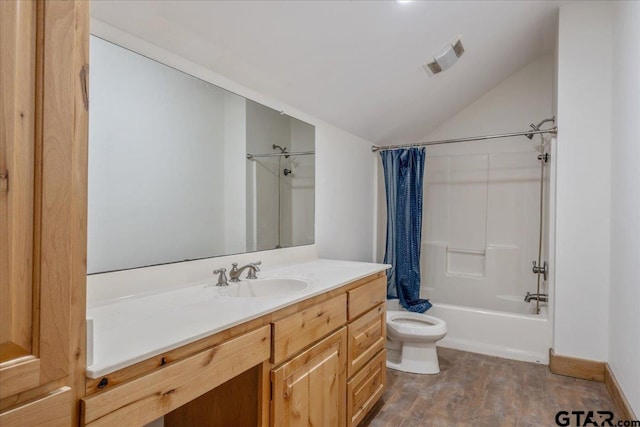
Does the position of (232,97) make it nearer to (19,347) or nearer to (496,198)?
(19,347)

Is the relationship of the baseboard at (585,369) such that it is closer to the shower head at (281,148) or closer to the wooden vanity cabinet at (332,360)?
the wooden vanity cabinet at (332,360)

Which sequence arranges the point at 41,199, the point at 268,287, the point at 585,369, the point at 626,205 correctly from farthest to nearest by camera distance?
1. the point at 585,369
2. the point at 626,205
3. the point at 268,287
4. the point at 41,199

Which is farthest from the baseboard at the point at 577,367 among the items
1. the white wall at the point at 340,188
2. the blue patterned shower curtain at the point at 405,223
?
the white wall at the point at 340,188

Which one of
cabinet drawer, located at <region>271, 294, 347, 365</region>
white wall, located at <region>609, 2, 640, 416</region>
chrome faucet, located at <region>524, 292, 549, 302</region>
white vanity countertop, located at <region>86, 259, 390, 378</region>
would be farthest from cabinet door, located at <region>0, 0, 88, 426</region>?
chrome faucet, located at <region>524, 292, 549, 302</region>

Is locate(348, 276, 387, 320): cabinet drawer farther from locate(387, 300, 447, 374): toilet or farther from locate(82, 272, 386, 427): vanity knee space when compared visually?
locate(387, 300, 447, 374): toilet

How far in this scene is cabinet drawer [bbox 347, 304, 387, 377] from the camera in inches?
70.2

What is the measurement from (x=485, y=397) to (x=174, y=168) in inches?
86.7

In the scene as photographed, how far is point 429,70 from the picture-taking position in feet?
9.00

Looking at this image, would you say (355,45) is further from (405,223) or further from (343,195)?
(405,223)

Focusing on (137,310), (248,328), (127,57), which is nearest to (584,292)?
(248,328)

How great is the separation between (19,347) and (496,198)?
3.77 meters

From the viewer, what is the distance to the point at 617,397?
2104mm

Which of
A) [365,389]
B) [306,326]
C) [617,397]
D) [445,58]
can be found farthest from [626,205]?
[306,326]

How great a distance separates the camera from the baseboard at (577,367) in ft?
8.14
